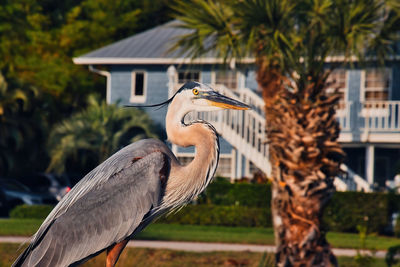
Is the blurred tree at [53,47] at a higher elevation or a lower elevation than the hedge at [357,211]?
higher

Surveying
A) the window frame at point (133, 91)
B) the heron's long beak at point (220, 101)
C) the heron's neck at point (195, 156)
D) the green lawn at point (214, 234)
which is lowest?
the green lawn at point (214, 234)

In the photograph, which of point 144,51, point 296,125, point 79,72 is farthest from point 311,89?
point 79,72

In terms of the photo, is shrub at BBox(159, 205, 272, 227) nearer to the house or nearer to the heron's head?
the house

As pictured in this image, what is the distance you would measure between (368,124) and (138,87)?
9.40m

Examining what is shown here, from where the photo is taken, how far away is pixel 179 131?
215 inches

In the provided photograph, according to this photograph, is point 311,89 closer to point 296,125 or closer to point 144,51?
point 296,125

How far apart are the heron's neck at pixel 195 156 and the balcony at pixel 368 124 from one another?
62.3 ft

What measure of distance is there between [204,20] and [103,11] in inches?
883

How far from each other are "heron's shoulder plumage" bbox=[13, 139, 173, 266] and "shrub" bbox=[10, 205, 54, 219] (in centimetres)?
1530

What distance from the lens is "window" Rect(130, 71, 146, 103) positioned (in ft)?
97.1

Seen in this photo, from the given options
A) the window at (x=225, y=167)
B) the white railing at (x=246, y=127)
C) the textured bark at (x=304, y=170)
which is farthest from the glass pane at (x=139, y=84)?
the textured bark at (x=304, y=170)

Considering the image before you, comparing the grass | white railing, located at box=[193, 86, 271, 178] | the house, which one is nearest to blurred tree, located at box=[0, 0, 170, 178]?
the house

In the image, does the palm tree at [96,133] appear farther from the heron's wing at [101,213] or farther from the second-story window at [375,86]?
the heron's wing at [101,213]

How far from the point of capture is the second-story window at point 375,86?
26.2 meters
